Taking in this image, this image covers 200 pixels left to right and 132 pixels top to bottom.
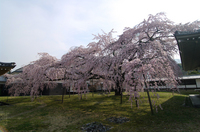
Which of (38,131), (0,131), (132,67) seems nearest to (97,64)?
(132,67)

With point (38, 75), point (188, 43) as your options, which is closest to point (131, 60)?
point (188, 43)

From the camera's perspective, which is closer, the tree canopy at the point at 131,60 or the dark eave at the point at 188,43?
the dark eave at the point at 188,43

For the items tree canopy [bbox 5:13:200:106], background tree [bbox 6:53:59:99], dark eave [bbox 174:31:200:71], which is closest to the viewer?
dark eave [bbox 174:31:200:71]

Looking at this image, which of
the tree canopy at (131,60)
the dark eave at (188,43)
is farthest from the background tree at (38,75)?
the dark eave at (188,43)

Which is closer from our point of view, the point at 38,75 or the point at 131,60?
the point at 131,60

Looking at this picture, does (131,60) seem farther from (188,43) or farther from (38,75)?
(38,75)

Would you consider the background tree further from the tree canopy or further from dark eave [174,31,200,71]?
dark eave [174,31,200,71]

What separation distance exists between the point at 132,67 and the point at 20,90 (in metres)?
14.1

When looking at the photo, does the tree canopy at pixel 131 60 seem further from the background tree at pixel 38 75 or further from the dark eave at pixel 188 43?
the dark eave at pixel 188 43

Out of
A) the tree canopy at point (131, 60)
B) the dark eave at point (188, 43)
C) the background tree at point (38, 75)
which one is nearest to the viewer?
the dark eave at point (188, 43)

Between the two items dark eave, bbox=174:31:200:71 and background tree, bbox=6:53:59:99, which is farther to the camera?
background tree, bbox=6:53:59:99

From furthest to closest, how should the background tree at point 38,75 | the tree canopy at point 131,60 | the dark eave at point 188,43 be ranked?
the background tree at point 38,75 < the tree canopy at point 131,60 < the dark eave at point 188,43

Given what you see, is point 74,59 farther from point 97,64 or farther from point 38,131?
point 38,131

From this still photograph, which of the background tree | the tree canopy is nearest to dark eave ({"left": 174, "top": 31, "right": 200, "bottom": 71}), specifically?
the tree canopy
